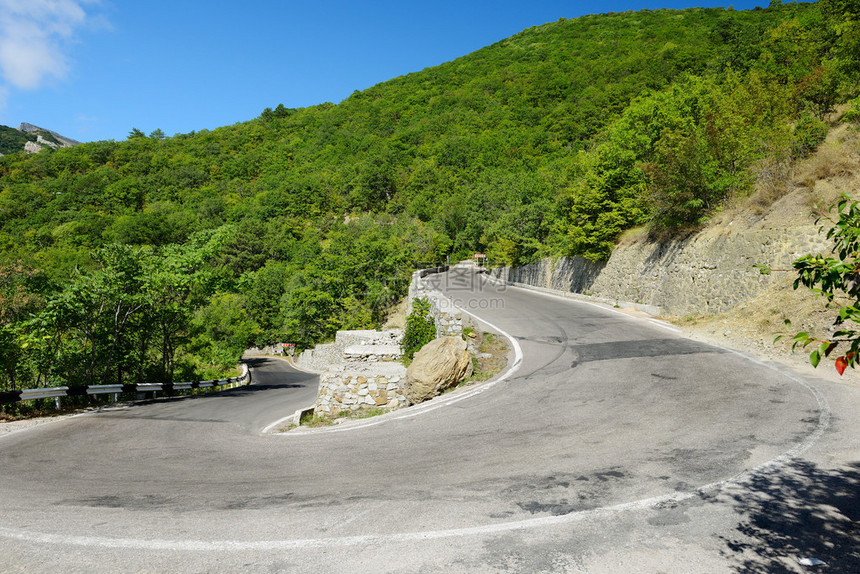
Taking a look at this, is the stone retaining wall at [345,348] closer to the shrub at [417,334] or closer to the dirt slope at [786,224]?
the shrub at [417,334]

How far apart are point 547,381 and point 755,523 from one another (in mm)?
6248

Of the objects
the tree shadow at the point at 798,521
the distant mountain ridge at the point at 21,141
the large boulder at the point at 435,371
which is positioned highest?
the distant mountain ridge at the point at 21,141

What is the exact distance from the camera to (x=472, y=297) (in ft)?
98.9

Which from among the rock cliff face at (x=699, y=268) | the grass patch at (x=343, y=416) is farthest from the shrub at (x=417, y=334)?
the rock cliff face at (x=699, y=268)

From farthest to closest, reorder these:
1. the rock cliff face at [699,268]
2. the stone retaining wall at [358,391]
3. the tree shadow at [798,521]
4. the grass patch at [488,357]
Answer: the rock cliff face at [699,268] → the grass patch at [488,357] → the stone retaining wall at [358,391] → the tree shadow at [798,521]

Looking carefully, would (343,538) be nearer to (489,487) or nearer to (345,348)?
(489,487)

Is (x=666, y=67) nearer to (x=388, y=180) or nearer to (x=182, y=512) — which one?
(x=388, y=180)

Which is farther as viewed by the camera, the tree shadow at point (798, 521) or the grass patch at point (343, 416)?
the grass patch at point (343, 416)

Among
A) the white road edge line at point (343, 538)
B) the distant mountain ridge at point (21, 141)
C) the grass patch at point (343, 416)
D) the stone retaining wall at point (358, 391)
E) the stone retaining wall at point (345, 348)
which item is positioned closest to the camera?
the white road edge line at point (343, 538)

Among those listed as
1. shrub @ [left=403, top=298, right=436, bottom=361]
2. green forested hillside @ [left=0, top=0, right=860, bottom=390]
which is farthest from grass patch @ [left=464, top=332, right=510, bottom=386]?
green forested hillside @ [left=0, top=0, right=860, bottom=390]

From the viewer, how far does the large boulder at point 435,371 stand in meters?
11.0

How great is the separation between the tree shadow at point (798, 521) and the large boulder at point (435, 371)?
7.21 m

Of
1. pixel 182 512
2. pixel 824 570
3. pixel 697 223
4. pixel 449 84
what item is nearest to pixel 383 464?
pixel 182 512

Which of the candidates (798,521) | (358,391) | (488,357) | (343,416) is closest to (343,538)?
(798,521)
